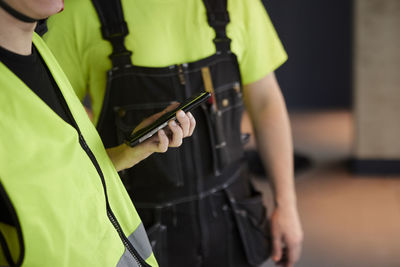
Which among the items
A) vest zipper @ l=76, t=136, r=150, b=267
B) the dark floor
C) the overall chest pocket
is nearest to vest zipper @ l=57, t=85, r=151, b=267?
vest zipper @ l=76, t=136, r=150, b=267

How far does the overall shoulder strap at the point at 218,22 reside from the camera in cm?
142

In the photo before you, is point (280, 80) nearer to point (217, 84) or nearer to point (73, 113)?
point (217, 84)

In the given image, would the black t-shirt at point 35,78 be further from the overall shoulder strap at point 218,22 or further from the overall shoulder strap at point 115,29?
the overall shoulder strap at point 218,22

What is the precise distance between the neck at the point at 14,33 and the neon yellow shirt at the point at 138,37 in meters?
0.48

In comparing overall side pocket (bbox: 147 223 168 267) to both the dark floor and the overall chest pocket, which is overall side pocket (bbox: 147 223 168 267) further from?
the dark floor

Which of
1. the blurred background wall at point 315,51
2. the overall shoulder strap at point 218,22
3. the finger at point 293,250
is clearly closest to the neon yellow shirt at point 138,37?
the overall shoulder strap at point 218,22

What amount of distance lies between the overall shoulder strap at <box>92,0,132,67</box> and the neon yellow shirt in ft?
0.05

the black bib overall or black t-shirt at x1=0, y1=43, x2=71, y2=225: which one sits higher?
black t-shirt at x1=0, y1=43, x2=71, y2=225

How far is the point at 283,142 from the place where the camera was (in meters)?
1.64

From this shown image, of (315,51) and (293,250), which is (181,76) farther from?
(315,51)

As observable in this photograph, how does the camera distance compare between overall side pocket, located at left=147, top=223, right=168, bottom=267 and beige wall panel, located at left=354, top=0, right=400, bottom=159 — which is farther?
beige wall panel, located at left=354, top=0, right=400, bottom=159

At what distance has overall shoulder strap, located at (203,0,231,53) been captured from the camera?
1421 millimetres

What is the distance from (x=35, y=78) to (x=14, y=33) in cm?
8

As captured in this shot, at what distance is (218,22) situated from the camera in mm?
1423
